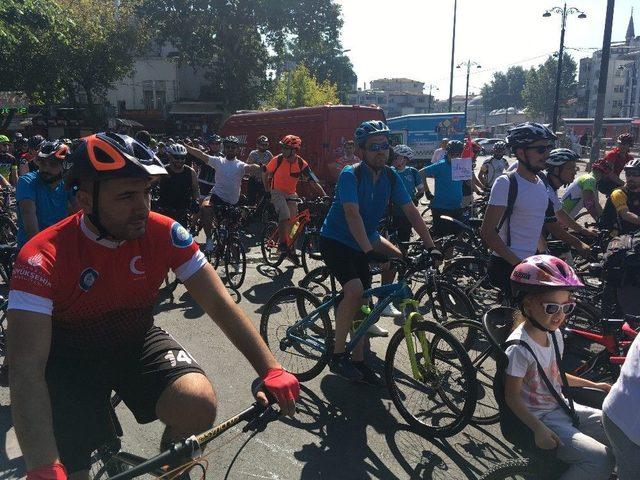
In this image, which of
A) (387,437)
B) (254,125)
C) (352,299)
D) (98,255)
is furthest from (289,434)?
(254,125)

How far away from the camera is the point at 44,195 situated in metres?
4.85

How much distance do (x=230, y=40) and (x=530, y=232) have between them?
132 feet

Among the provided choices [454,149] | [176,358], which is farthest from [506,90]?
[176,358]

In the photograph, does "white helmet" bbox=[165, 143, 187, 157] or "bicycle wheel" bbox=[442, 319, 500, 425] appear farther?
"white helmet" bbox=[165, 143, 187, 157]

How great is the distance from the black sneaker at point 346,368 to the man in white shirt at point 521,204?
1.42 metres

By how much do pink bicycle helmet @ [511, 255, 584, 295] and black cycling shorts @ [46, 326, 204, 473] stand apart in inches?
62.8

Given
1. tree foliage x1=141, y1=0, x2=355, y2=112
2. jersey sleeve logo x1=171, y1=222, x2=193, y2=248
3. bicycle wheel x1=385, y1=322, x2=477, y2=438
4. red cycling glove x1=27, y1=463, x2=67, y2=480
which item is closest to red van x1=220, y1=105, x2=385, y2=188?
bicycle wheel x1=385, y1=322, x2=477, y2=438

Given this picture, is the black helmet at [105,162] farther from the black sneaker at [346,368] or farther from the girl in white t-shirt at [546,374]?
the black sneaker at [346,368]

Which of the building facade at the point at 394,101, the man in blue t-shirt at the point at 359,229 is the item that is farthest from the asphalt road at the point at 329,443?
the building facade at the point at 394,101

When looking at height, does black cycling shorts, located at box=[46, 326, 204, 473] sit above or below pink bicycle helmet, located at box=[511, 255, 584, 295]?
below

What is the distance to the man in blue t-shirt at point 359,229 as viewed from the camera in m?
4.50

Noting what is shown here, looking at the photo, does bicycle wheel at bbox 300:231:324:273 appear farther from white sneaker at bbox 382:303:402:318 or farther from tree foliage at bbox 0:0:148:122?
tree foliage at bbox 0:0:148:122

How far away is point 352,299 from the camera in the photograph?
448 cm

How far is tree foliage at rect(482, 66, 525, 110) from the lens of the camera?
4823 inches
